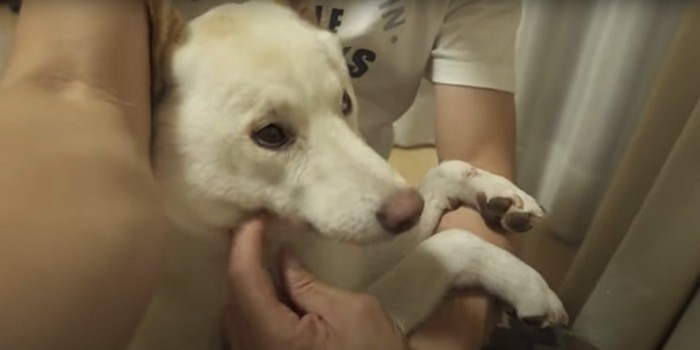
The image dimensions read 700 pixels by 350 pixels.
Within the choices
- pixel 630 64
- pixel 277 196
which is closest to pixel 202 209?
pixel 277 196

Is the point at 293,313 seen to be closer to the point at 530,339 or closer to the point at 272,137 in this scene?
the point at 272,137

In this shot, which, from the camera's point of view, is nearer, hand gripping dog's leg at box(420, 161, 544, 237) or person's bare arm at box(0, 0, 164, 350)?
person's bare arm at box(0, 0, 164, 350)

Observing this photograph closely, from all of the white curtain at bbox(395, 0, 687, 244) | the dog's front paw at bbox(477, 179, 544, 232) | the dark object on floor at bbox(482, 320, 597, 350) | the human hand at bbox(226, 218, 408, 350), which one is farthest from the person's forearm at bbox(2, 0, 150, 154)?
the white curtain at bbox(395, 0, 687, 244)

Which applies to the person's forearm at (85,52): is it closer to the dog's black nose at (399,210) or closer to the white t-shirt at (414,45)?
the dog's black nose at (399,210)

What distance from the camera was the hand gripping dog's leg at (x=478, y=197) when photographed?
1.02 meters

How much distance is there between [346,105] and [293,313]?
21 cm

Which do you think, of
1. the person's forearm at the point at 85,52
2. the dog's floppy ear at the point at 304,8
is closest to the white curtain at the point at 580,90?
the dog's floppy ear at the point at 304,8

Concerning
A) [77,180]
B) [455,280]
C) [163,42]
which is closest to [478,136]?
[455,280]

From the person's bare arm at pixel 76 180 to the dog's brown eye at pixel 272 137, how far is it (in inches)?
3.9

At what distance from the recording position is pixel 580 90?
1775 mm

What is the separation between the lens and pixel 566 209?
1856 millimetres

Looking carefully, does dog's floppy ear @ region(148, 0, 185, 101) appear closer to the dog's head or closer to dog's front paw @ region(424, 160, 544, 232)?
the dog's head

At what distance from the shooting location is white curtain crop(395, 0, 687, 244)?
1.64m

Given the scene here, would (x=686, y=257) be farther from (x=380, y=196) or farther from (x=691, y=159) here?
(x=380, y=196)
